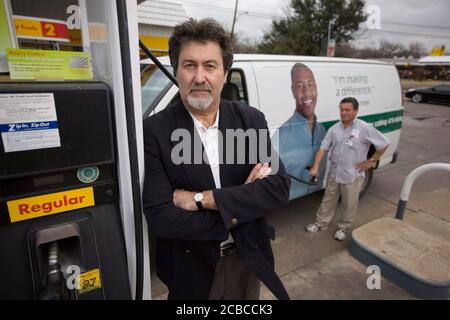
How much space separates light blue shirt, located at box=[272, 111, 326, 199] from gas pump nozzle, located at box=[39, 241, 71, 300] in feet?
8.08

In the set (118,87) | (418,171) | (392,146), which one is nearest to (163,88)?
(118,87)

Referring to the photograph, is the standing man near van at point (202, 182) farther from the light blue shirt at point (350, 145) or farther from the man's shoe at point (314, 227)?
the man's shoe at point (314, 227)

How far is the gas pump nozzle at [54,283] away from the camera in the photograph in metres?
1.05

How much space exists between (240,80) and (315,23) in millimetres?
28555

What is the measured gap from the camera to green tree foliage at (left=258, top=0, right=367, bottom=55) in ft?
88.6

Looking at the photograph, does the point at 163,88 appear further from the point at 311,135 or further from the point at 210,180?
the point at 311,135

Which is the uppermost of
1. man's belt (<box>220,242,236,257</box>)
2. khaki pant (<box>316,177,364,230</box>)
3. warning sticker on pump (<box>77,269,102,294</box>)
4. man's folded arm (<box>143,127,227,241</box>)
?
man's folded arm (<box>143,127,227,241</box>)

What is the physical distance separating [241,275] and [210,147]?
0.82 metres

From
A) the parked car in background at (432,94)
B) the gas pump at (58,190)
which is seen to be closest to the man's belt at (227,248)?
the gas pump at (58,190)

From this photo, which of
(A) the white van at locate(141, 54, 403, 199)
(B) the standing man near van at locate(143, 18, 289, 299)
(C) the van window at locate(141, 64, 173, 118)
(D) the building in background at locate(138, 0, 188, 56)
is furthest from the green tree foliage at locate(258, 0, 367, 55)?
(B) the standing man near van at locate(143, 18, 289, 299)

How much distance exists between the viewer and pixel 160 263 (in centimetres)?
162

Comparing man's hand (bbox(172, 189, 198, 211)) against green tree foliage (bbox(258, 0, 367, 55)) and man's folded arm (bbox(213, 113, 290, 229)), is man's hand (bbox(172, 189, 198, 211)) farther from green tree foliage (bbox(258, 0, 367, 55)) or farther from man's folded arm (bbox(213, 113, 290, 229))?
green tree foliage (bbox(258, 0, 367, 55))

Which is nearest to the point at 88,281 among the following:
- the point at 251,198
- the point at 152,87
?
the point at 251,198

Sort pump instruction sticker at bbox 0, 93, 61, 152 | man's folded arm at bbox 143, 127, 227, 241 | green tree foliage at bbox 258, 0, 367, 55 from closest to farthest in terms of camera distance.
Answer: pump instruction sticker at bbox 0, 93, 61, 152, man's folded arm at bbox 143, 127, 227, 241, green tree foliage at bbox 258, 0, 367, 55
